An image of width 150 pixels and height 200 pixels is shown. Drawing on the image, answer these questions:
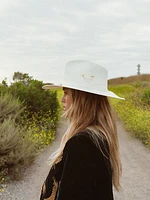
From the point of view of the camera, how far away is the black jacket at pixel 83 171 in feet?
7.48

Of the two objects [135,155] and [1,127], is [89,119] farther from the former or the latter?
[135,155]

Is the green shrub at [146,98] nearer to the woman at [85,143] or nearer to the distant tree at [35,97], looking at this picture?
the distant tree at [35,97]

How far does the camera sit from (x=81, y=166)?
228 cm

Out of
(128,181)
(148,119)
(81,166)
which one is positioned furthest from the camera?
(148,119)

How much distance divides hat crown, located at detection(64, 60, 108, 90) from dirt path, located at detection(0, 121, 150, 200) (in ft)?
13.1

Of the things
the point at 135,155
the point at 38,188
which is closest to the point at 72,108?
the point at 38,188

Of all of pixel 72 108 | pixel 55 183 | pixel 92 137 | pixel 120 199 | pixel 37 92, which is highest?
pixel 37 92

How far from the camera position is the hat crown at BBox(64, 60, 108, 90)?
259 centimetres

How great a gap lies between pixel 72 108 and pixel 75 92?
0.40 feet

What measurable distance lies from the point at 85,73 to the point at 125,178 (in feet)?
17.2

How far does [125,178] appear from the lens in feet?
24.7

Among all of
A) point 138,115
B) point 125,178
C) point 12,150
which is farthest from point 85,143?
point 138,115

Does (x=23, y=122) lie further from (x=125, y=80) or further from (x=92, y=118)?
(x=125, y=80)

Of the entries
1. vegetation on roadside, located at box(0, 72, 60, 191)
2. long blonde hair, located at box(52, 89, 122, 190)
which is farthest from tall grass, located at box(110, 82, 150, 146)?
long blonde hair, located at box(52, 89, 122, 190)
